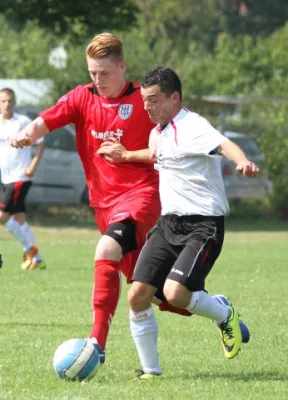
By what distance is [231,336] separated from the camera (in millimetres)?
7375

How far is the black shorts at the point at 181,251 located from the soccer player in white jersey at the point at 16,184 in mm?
8091

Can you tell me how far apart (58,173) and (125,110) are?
16368mm

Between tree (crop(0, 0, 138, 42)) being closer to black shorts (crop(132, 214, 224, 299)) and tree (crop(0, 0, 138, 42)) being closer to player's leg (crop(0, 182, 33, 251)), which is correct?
player's leg (crop(0, 182, 33, 251))

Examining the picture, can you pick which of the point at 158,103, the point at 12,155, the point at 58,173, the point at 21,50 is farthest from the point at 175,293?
the point at 21,50

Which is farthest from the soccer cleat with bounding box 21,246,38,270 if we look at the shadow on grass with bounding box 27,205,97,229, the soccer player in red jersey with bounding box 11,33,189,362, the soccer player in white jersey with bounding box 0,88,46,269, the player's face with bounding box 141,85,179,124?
the shadow on grass with bounding box 27,205,97,229

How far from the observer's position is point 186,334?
9.11 metres

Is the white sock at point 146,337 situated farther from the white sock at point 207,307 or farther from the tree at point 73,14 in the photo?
the tree at point 73,14

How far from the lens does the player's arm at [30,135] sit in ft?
24.2

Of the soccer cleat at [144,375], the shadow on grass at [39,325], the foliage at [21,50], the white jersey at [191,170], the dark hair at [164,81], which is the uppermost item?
the dark hair at [164,81]

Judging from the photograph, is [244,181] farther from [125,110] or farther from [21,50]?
[21,50]

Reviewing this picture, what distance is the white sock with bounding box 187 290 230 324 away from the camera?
7117 mm

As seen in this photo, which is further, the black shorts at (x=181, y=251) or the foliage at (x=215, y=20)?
the foliage at (x=215, y=20)

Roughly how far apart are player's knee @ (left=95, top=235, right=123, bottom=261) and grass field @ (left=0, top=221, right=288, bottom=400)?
0.77m

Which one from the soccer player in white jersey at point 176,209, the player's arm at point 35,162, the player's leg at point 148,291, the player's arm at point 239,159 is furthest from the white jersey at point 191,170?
the player's arm at point 35,162
